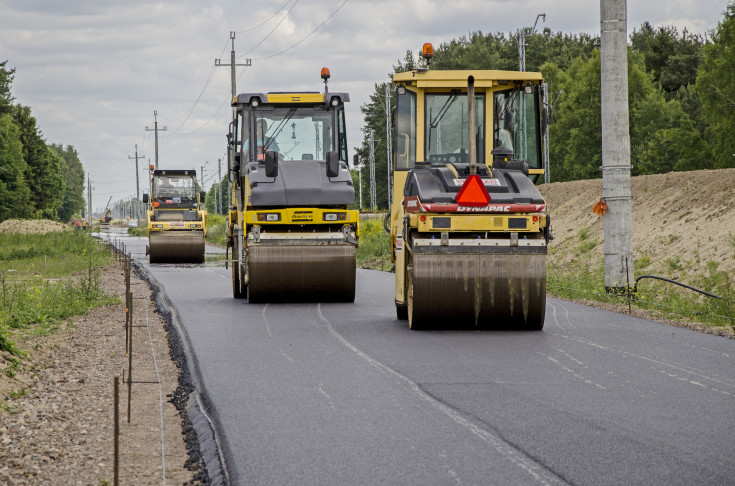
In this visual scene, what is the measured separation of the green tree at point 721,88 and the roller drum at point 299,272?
38.2 m

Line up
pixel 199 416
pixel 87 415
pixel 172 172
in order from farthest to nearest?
pixel 172 172
pixel 87 415
pixel 199 416

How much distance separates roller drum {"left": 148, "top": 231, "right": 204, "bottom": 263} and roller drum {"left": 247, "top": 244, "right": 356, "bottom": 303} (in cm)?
1616

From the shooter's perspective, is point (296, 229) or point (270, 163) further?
point (296, 229)

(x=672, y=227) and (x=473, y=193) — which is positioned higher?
(x=473, y=193)

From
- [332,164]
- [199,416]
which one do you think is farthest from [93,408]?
[332,164]

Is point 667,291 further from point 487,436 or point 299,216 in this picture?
point 487,436

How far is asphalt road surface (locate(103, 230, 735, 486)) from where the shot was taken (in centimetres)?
575

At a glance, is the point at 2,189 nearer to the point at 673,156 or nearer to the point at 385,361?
the point at 673,156

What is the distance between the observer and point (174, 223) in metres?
32.1

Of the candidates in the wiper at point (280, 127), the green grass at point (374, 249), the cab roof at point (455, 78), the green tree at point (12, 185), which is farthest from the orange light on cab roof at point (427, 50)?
the green tree at point (12, 185)

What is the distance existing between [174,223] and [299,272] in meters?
17.1

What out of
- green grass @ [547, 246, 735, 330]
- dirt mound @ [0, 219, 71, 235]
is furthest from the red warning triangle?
dirt mound @ [0, 219, 71, 235]

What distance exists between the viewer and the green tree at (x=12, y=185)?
7562 cm

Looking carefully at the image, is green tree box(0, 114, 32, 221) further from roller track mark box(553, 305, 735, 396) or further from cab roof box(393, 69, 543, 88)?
roller track mark box(553, 305, 735, 396)
